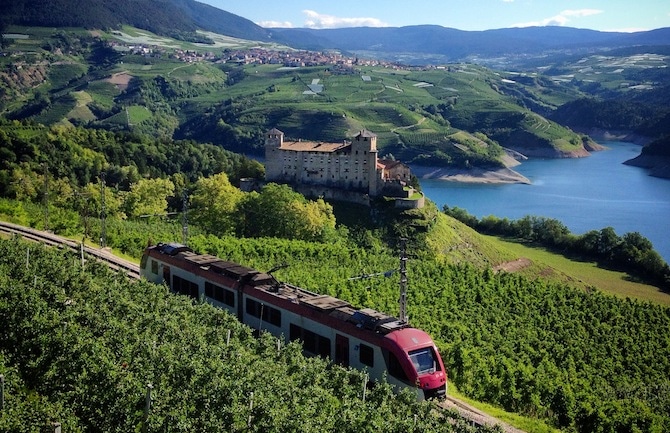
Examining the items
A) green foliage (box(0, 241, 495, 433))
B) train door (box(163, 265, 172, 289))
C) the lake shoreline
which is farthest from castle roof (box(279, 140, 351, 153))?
the lake shoreline

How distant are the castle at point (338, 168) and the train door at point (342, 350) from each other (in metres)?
38.8

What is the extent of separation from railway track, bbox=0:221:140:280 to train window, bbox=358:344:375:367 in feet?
47.7

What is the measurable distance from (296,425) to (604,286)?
47898 mm

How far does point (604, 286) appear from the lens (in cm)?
5422

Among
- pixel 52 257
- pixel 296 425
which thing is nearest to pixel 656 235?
pixel 52 257

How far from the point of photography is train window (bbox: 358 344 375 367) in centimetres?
1592

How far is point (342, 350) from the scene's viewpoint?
662 inches

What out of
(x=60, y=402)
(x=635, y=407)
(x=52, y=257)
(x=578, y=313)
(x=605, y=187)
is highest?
(x=60, y=402)

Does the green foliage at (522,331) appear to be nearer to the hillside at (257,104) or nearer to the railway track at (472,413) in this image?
the railway track at (472,413)

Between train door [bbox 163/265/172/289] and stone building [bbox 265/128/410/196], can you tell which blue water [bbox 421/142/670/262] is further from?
train door [bbox 163/265/172/289]

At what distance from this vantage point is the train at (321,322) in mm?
15312

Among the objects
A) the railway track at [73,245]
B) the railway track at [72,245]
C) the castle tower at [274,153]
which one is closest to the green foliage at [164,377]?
the railway track at [73,245]

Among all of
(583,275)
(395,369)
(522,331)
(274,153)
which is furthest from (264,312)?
(583,275)

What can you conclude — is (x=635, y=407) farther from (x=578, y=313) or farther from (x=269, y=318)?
(x=578, y=313)
